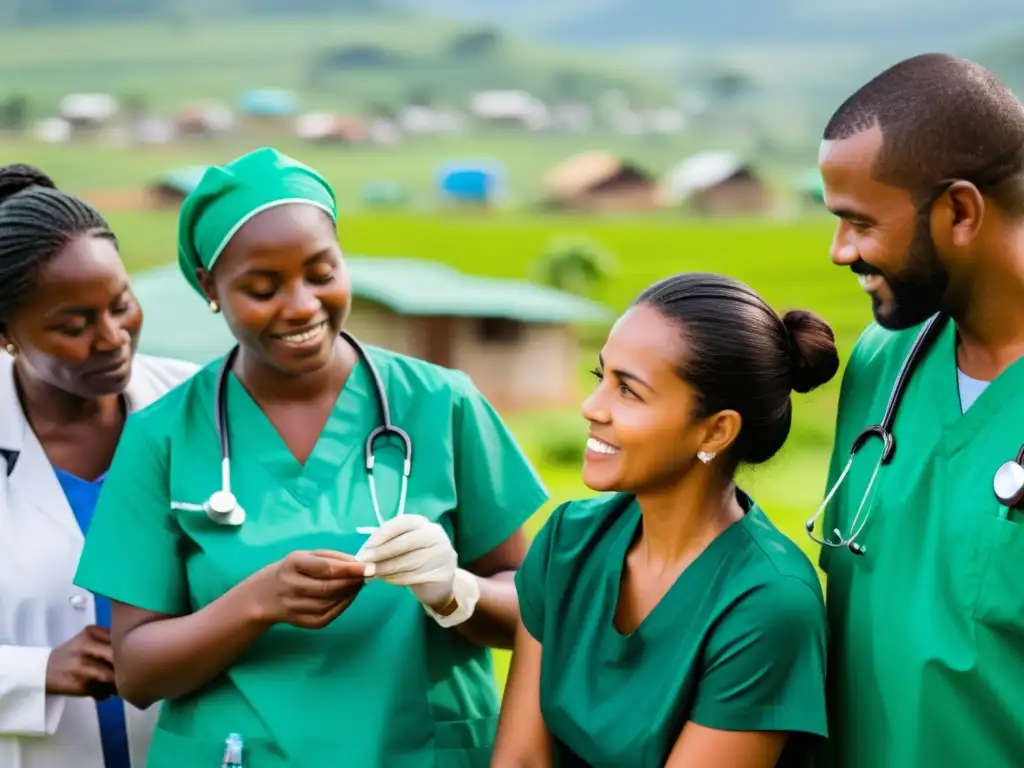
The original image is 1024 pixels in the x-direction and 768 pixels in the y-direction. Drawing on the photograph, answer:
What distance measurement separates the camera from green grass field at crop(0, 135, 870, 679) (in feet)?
55.9

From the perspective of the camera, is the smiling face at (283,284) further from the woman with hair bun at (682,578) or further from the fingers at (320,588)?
the woman with hair bun at (682,578)

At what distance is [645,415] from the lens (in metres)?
2.15

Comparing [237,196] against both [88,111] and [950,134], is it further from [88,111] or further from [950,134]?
[88,111]

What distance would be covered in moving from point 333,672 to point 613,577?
0.53 m

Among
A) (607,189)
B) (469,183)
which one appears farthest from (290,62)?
(607,189)

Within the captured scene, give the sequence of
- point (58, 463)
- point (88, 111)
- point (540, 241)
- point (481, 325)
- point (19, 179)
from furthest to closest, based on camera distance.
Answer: point (88, 111)
point (540, 241)
point (481, 325)
point (19, 179)
point (58, 463)

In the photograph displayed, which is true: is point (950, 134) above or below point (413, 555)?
above

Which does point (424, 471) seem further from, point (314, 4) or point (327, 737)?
point (314, 4)

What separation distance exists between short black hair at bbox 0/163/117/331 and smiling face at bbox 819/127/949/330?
59.1 inches

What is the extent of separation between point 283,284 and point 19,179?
90cm

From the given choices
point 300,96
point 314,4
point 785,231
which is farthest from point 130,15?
point 785,231

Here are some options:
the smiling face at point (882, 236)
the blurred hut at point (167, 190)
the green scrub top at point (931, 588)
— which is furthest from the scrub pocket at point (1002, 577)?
the blurred hut at point (167, 190)

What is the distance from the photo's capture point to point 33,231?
8.76 feet

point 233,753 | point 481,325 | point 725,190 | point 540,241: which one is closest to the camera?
point 233,753
